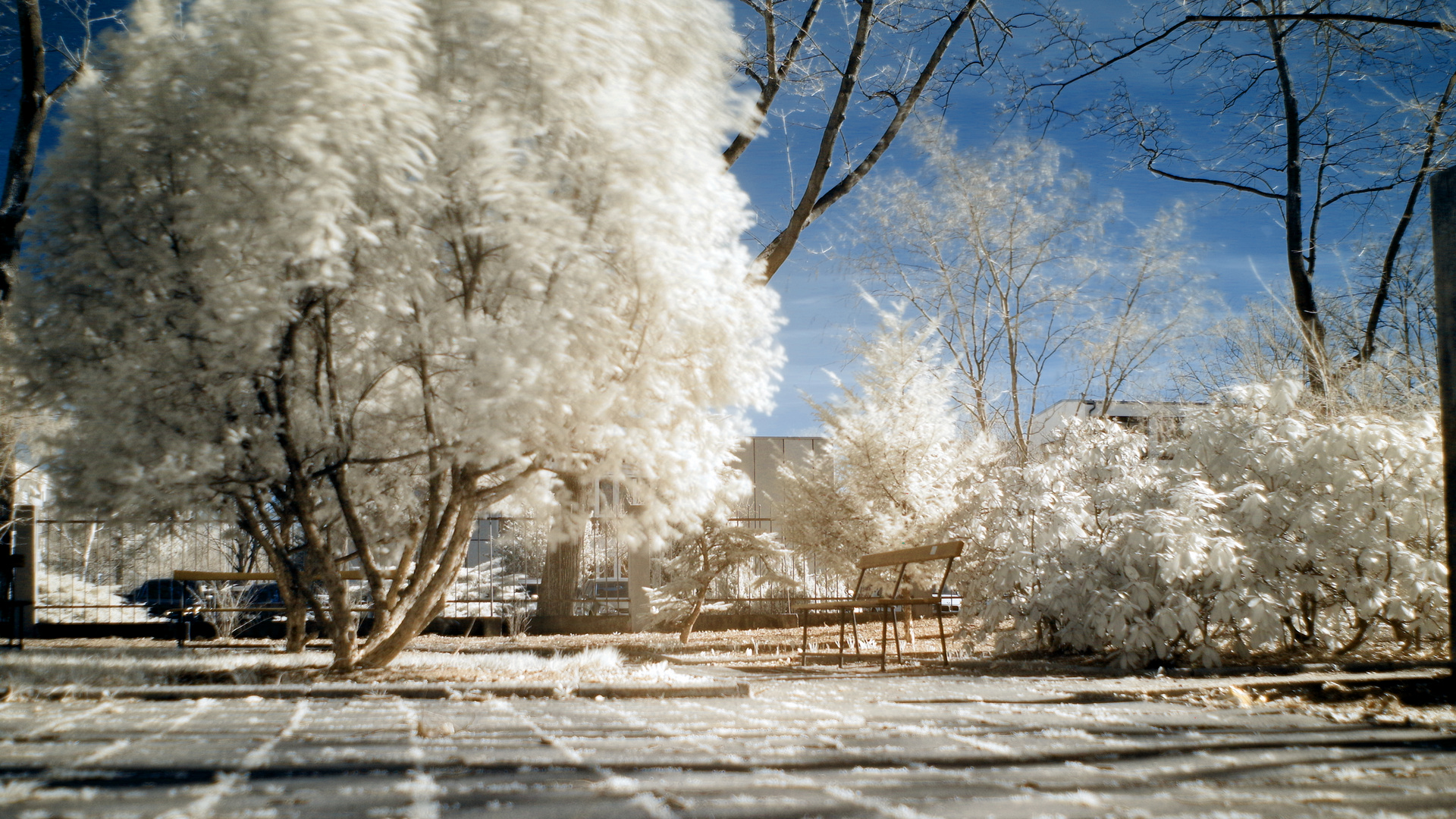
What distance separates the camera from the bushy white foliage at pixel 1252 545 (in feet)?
19.2

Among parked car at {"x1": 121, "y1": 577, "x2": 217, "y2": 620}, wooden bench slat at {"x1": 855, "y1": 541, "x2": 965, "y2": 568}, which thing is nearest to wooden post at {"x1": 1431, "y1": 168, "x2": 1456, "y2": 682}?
wooden bench slat at {"x1": 855, "y1": 541, "x2": 965, "y2": 568}

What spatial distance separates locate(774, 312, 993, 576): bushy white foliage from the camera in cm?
1308

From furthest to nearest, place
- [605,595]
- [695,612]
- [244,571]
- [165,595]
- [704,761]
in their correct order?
[165,595]
[605,595]
[244,571]
[695,612]
[704,761]

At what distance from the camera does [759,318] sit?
17.6 feet

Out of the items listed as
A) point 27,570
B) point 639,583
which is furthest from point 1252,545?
point 27,570

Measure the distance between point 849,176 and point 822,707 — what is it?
7905 millimetres

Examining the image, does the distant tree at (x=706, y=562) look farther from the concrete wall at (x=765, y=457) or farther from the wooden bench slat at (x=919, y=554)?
the concrete wall at (x=765, y=457)

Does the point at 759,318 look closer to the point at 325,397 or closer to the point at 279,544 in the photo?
the point at 325,397

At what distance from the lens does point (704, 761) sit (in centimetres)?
275

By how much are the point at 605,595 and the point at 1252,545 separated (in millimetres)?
9579

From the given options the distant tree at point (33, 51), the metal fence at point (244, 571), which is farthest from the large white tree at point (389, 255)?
the metal fence at point (244, 571)

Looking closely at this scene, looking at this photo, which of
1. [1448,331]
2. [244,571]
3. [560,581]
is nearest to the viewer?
[1448,331]

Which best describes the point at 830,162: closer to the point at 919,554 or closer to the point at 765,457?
the point at 919,554

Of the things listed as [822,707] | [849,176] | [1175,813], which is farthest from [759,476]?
[1175,813]
